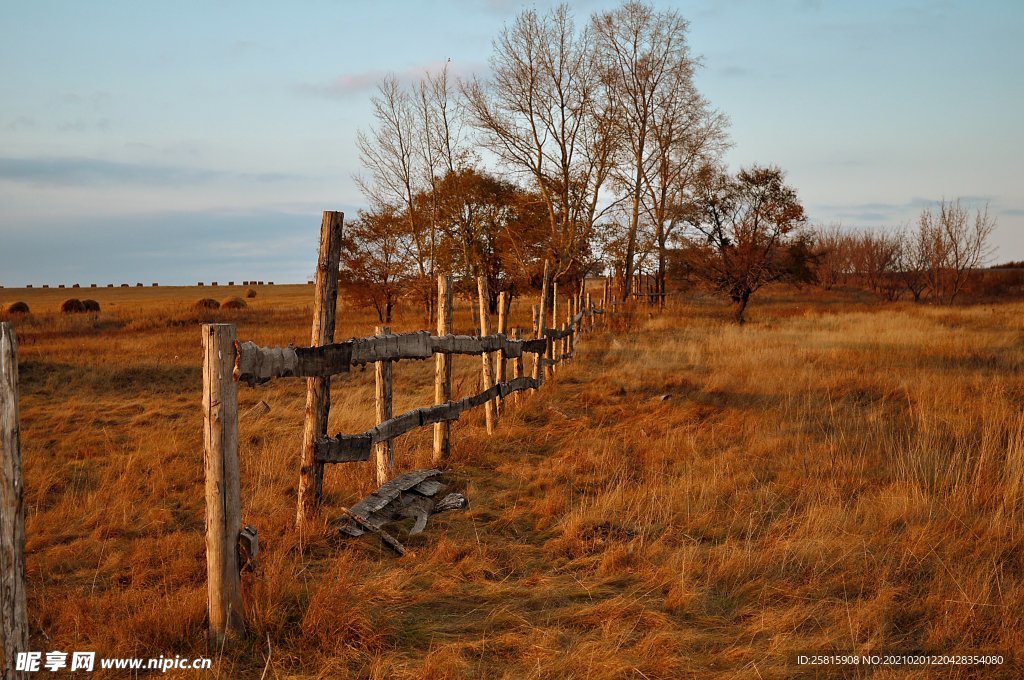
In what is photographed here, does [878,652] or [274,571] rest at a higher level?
[274,571]

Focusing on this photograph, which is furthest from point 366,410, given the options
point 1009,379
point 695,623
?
point 1009,379

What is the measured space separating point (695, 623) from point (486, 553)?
1.63 metres

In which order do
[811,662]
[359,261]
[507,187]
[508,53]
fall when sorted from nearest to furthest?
[811,662]
[508,53]
[359,261]
[507,187]

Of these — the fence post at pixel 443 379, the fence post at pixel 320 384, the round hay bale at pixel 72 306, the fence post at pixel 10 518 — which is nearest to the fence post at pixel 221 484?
the fence post at pixel 10 518

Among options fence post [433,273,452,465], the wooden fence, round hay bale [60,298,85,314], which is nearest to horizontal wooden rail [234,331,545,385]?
the wooden fence

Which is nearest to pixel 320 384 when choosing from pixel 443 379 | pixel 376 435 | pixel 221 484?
pixel 376 435

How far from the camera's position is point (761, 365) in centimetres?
1308

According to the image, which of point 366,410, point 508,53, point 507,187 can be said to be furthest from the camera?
point 507,187

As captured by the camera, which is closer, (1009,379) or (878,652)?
(878,652)

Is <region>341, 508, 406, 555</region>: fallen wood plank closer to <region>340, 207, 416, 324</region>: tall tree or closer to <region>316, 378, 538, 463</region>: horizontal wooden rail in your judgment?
<region>316, 378, 538, 463</region>: horizontal wooden rail

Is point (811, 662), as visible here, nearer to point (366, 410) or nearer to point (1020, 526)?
point (1020, 526)

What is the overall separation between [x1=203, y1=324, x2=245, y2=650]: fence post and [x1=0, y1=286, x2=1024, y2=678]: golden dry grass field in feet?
0.47

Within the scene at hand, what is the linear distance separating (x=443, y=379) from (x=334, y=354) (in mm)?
2839

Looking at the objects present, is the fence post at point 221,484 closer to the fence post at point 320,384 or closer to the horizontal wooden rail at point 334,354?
the horizontal wooden rail at point 334,354
